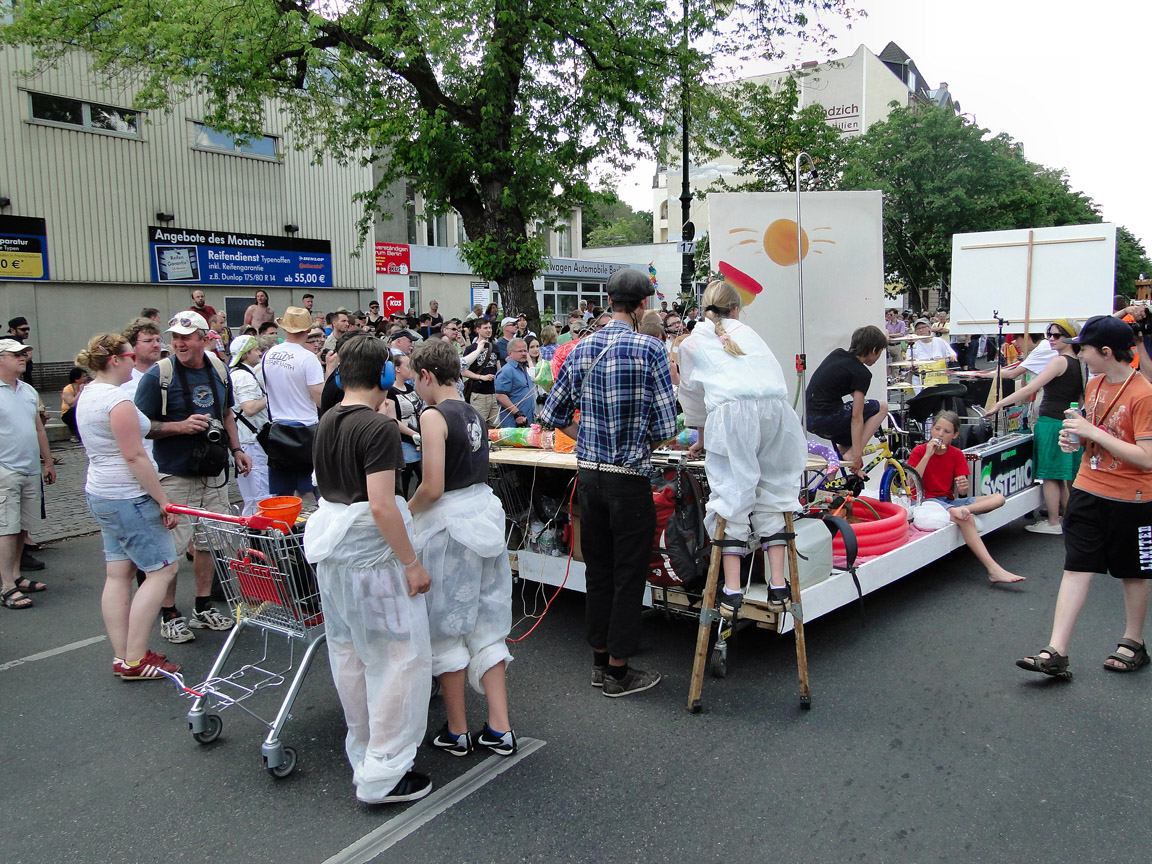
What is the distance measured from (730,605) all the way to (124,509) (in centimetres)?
332

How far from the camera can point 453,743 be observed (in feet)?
12.0

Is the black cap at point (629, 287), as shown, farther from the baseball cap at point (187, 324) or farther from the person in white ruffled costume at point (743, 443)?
the baseball cap at point (187, 324)

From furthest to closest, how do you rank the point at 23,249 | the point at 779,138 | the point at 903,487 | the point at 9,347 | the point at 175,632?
the point at 779,138 < the point at 23,249 < the point at 903,487 < the point at 9,347 < the point at 175,632

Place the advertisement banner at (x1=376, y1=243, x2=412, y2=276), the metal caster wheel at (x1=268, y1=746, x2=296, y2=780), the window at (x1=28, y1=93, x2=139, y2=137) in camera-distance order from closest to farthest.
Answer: the metal caster wheel at (x1=268, y1=746, x2=296, y2=780) → the window at (x1=28, y1=93, x2=139, y2=137) → the advertisement banner at (x1=376, y1=243, x2=412, y2=276)

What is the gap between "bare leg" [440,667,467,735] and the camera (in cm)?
358

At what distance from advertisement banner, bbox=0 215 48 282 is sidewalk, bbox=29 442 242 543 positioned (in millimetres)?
6845

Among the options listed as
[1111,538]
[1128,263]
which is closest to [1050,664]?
[1111,538]

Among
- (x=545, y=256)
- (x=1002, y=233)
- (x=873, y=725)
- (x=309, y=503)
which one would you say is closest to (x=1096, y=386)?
(x=873, y=725)

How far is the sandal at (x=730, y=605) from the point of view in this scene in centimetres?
417

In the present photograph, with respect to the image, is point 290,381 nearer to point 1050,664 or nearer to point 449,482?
point 449,482

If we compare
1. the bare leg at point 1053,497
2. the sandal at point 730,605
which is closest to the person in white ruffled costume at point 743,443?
the sandal at point 730,605

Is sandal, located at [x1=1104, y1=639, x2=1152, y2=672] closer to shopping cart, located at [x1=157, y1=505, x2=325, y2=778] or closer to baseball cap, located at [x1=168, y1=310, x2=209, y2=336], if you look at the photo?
shopping cart, located at [x1=157, y1=505, x2=325, y2=778]

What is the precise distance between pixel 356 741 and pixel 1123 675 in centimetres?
399

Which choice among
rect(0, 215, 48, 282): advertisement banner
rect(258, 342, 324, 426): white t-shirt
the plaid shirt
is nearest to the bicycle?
the plaid shirt
